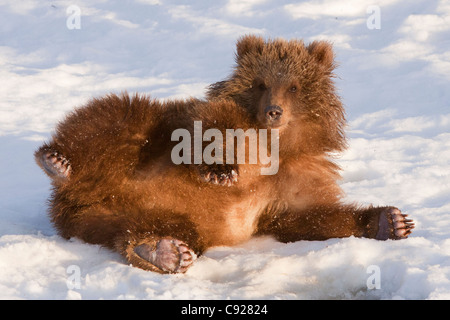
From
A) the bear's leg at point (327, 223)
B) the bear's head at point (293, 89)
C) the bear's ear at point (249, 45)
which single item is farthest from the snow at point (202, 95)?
the bear's ear at point (249, 45)

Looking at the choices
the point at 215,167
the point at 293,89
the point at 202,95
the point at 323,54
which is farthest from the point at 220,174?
the point at 202,95

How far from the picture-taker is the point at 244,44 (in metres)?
5.49

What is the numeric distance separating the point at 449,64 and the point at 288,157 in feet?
16.9

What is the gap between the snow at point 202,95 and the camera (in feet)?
Result: 13.9

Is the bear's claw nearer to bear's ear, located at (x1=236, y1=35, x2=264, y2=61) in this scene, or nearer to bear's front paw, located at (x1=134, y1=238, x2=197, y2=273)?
bear's front paw, located at (x1=134, y1=238, x2=197, y2=273)

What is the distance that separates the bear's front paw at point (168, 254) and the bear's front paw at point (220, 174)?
0.51m

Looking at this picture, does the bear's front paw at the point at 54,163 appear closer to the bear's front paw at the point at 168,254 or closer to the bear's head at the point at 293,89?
the bear's front paw at the point at 168,254

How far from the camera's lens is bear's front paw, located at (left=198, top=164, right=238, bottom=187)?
465 cm

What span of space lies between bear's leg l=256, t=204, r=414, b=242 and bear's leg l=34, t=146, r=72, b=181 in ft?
5.24

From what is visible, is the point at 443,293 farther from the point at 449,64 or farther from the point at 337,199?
the point at 449,64

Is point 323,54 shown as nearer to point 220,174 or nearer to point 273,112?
point 273,112

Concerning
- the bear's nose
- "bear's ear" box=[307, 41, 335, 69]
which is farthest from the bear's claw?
"bear's ear" box=[307, 41, 335, 69]

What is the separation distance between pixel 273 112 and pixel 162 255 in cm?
139

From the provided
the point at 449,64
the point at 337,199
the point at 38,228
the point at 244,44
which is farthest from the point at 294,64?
the point at 449,64
